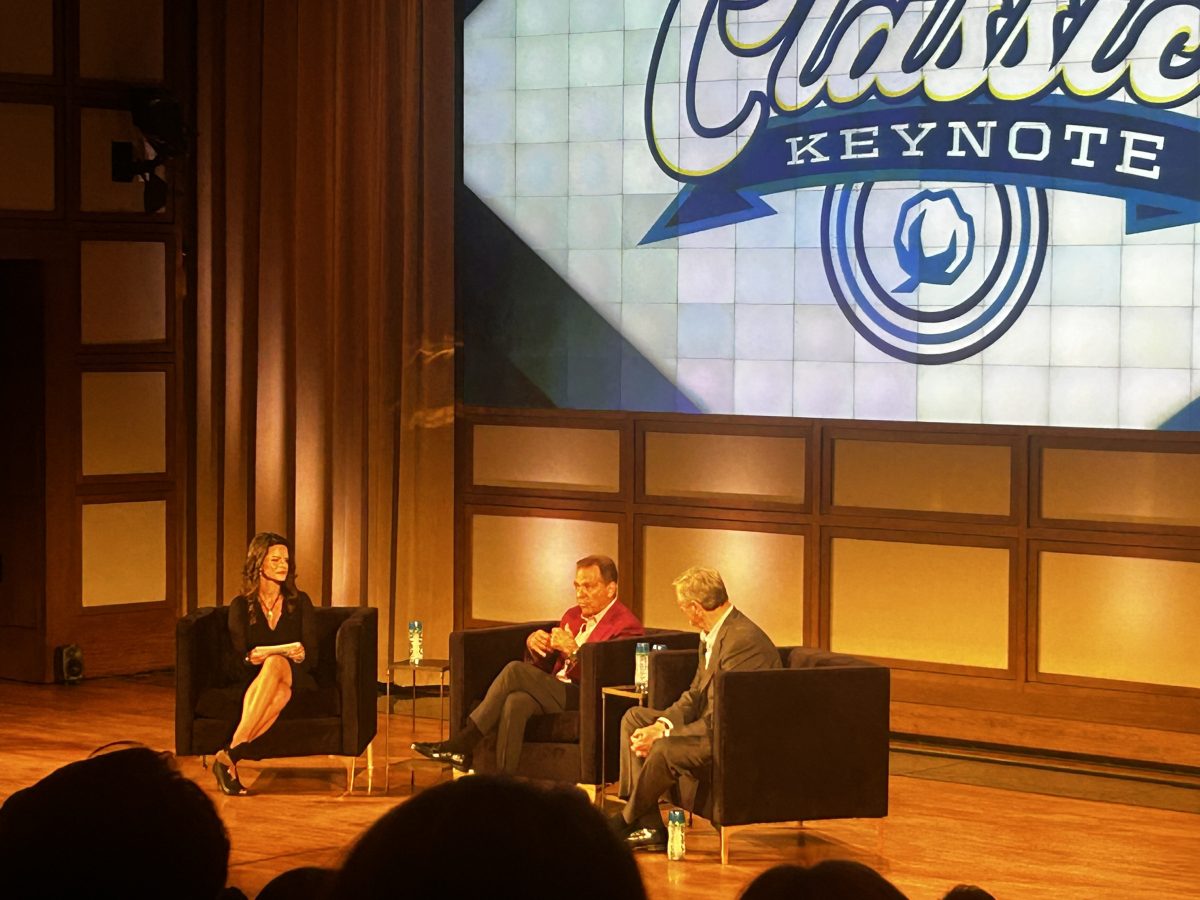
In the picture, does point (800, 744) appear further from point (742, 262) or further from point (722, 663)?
point (742, 262)

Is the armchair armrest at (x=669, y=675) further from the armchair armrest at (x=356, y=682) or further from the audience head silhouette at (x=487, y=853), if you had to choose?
the audience head silhouette at (x=487, y=853)

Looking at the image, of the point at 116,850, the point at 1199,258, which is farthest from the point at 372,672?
the point at 116,850

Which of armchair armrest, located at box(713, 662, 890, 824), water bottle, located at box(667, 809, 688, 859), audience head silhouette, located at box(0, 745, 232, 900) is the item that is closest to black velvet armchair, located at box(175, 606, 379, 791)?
water bottle, located at box(667, 809, 688, 859)

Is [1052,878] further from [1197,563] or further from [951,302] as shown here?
[951,302]

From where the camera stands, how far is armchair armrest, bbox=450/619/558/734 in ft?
22.2

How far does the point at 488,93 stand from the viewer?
28.5 feet

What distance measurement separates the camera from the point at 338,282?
28.4ft

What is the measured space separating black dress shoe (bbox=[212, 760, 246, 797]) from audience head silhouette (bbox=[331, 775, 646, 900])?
586cm

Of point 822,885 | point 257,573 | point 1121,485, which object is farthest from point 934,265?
point 822,885

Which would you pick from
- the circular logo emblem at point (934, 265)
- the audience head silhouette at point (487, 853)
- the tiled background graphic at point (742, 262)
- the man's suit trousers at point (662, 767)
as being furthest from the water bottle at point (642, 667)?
the audience head silhouette at point (487, 853)

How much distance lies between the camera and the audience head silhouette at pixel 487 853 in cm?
105

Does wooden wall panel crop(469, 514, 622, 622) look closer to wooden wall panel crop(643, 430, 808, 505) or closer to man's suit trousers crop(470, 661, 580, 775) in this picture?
wooden wall panel crop(643, 430, 808, 505)

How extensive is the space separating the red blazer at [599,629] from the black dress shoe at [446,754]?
45cm

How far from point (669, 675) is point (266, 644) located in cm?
163
